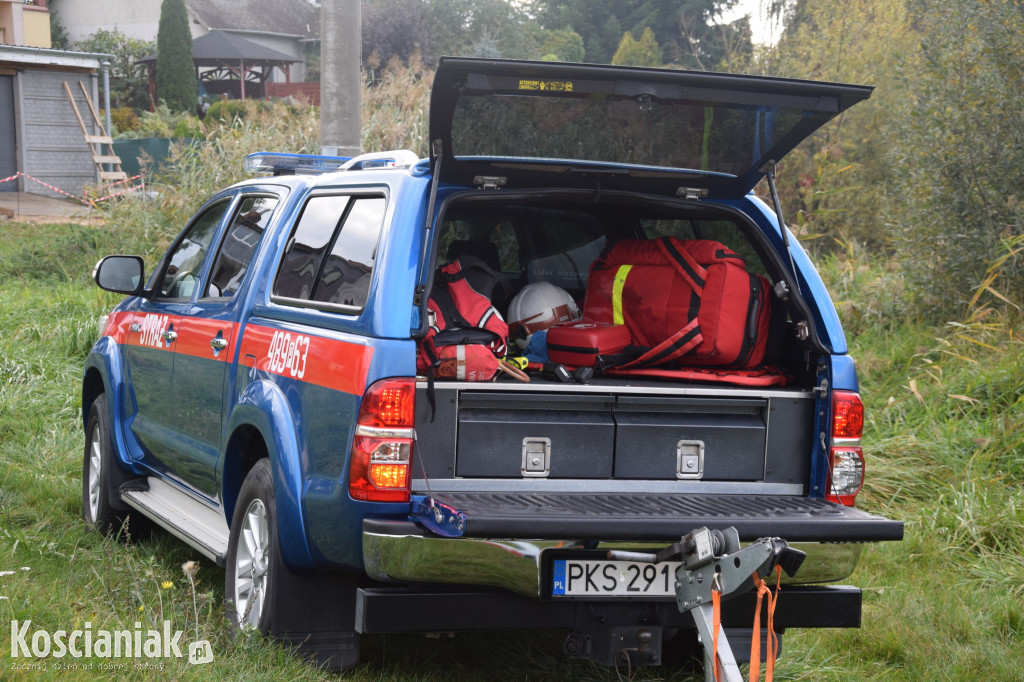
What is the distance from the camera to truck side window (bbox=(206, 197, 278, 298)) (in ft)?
15.8

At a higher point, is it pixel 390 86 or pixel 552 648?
pixel 390 86

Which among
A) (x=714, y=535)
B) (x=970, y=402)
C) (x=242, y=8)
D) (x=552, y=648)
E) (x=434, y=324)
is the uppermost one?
(x=242, y=8)

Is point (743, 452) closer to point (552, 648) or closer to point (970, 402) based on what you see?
point (552, 648)

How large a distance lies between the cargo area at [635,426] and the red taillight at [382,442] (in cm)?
18

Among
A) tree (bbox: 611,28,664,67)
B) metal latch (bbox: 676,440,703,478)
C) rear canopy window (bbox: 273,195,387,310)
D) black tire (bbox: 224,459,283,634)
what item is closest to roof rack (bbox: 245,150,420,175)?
rear canopy window (bbox: 273,195,387,310)

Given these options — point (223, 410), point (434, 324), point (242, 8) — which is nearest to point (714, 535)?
point (434, 324)

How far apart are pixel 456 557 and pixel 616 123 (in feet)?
5.30

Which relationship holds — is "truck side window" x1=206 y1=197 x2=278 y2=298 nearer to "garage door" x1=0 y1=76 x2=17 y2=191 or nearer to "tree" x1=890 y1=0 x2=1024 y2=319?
"tree" x1=890 y1=0 x2=1024 y2=319

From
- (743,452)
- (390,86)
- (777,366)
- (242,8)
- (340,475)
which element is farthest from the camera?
(242,8)

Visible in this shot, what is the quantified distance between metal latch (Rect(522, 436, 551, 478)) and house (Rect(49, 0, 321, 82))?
1544 inches

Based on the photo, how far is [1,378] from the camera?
8516mm

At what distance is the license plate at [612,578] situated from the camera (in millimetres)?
3473

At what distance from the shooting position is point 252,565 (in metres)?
4.12

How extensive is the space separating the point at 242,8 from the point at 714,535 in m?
48.0
